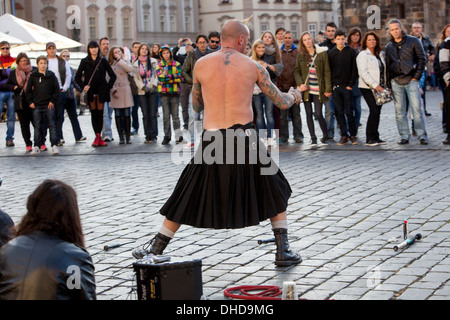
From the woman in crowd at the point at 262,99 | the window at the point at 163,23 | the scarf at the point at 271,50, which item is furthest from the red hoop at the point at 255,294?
the window at the point at 163,23

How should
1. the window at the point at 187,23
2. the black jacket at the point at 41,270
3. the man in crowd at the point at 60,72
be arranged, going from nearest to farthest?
1. the black jacket at the point at 41,270
2. the man in crowd at the point at 60,72
3. the window at the point at 187,23

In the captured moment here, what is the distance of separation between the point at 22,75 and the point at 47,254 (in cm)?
1349

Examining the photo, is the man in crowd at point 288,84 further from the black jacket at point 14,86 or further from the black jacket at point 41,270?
the black jacket at point 41,270

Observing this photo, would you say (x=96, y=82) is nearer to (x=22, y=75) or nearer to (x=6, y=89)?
(x=22, y=75)

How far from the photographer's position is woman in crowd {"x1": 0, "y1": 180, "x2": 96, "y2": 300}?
173 inches

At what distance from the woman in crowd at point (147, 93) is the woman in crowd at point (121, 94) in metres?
0.20

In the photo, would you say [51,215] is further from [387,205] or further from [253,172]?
[387,205]

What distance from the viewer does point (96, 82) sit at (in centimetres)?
1695

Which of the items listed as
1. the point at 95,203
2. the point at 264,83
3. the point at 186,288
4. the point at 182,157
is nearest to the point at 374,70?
the point at 182,157

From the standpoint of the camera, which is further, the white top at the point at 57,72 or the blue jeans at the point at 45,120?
the white top at the point at 57,72

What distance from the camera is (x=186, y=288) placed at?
203 inches

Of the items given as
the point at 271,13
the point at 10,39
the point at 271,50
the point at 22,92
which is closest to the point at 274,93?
the point at 271,50

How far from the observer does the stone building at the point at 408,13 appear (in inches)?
1592

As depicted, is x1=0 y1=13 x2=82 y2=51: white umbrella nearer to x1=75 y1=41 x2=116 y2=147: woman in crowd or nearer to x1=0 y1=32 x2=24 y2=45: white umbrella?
x1=0 y1=32 x2=24 y2=45: white umbrella
